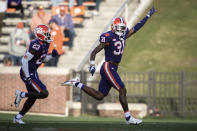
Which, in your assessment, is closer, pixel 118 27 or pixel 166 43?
pixel 118 27

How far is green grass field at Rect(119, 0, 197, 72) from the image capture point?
22500 millimetres

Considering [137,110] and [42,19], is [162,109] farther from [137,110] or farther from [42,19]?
[42,19]

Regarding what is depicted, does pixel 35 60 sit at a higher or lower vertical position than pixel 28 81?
higher

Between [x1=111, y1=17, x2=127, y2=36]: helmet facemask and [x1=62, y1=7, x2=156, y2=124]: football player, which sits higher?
[x1=111, y1=17, x2=127, y2=36]: helmet facemask

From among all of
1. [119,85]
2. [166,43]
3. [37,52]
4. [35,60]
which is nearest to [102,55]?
[166,43]

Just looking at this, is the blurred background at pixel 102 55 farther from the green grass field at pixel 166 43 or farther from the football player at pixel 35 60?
the football player at pixel 35 60

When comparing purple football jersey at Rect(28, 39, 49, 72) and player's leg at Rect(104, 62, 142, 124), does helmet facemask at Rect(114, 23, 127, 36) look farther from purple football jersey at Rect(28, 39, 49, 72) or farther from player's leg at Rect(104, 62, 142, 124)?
purple football jersey at Rect(28, 39, 49, 72)

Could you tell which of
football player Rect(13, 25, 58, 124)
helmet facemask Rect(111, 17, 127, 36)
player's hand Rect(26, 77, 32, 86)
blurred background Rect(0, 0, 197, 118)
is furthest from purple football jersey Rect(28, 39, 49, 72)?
blurred background Rect(0, 0, 197, 118)

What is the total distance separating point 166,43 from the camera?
23.5m

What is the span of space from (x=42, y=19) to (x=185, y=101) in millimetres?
5858

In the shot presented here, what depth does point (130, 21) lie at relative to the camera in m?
23.5

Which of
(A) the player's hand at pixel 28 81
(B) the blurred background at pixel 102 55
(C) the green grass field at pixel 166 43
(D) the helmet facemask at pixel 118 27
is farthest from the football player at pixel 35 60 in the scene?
(C) the green grass field at pixel 166 43

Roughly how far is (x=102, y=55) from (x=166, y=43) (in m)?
2.63

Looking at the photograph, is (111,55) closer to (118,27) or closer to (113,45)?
(113,45)
